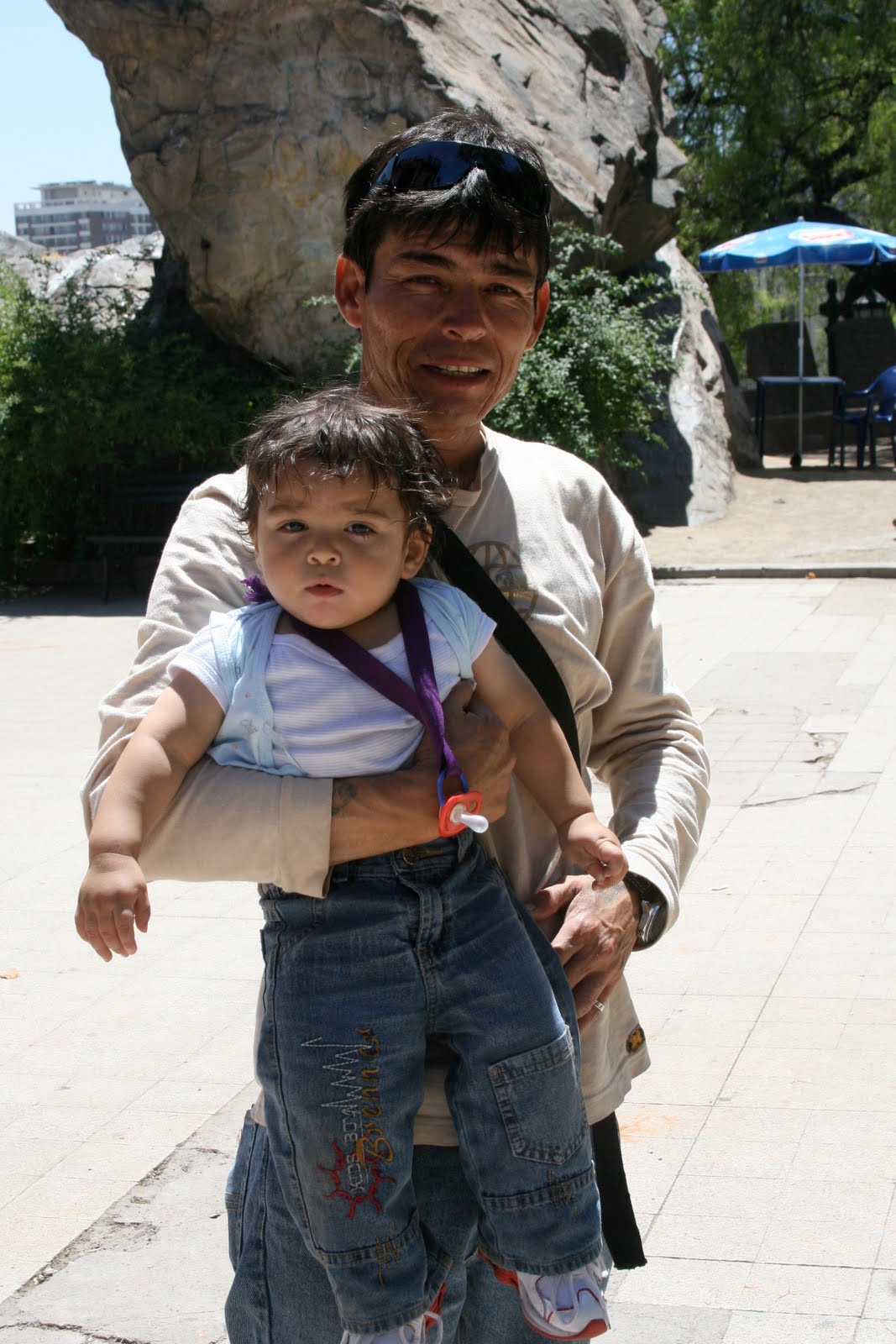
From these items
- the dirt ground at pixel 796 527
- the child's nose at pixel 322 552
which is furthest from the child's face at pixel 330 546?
the dirt ground at pixel 796 527

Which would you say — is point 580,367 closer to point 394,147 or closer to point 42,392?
point 42,392

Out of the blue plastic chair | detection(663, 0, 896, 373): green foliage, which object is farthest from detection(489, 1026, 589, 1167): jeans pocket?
detection(663, 0, 896, 373): green foliage

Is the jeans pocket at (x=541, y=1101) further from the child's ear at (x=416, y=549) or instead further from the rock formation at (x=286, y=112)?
the rock formation at (x=286, y=112)

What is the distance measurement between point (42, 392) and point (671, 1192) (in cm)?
1099

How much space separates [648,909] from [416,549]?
619 mm

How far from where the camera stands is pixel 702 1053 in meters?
4.36

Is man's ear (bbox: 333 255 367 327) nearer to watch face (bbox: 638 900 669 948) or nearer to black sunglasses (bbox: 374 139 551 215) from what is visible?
black sunglasses (bbox: 374 139 551 215)

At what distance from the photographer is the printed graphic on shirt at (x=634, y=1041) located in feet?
7.20

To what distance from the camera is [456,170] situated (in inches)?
79.4

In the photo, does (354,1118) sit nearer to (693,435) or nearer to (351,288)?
(351,288)

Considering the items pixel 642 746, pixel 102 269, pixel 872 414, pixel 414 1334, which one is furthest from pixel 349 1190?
pixel 872 414

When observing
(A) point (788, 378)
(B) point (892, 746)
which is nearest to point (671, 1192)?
(B) point (892, 746)

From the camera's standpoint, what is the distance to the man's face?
2039mm

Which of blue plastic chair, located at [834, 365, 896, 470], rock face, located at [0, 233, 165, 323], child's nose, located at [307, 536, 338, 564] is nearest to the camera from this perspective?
child's nose, located at [307, 536, 338, 564]
